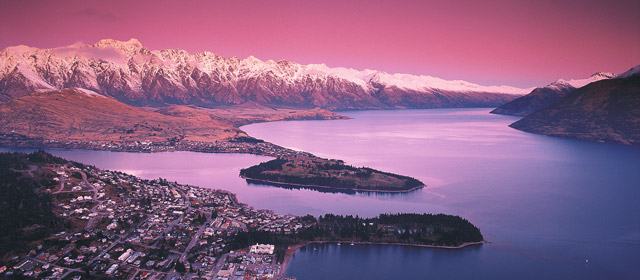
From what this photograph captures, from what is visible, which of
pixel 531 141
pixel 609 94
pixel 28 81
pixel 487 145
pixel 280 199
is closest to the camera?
pixel 280 199

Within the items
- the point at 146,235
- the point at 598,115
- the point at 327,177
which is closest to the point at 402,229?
the point at 146,235

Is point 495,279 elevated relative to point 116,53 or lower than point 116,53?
lower

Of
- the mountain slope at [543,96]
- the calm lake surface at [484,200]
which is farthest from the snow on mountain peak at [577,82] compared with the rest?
the calm lake surface at [484,200]

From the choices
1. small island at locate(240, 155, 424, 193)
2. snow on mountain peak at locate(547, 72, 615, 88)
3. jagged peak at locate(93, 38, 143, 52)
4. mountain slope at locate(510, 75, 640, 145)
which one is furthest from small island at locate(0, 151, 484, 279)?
jagged peak at locate(93, 38, 143, 52)

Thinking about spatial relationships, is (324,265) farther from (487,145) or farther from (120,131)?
(120,131)

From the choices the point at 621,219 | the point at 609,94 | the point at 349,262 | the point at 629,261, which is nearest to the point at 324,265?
the point at 349,262

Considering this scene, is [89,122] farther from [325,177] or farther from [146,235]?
[146,235]

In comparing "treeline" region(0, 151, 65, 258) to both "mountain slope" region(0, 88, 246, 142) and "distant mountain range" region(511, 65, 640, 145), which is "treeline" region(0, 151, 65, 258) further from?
"distant mountain range" region(511, 65, 640, 145)
